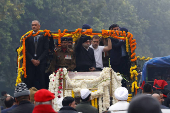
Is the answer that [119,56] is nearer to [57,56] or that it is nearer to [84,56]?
[84,56]

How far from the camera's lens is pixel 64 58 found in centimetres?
1020

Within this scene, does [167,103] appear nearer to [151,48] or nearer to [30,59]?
[30,59]

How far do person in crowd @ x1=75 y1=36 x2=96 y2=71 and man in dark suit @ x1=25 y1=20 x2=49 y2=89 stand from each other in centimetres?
90

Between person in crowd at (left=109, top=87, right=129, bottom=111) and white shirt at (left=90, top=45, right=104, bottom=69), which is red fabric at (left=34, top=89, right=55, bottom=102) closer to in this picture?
person in crowd at (left=109, top=87, right=129, bottom=111)

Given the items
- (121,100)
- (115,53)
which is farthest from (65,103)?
(115,53)

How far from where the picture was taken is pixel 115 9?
4003 centimetres

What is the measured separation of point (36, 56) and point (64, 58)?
2.53 ft

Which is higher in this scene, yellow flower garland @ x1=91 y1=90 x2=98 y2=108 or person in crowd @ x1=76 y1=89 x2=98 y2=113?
person in crowd @ x1=76 y1=89 x2=98 y2=113

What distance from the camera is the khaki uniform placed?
10165 mm

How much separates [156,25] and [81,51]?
3685cm

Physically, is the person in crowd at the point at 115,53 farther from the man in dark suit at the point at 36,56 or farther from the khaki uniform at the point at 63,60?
the man in dark suit at the point at 36,56

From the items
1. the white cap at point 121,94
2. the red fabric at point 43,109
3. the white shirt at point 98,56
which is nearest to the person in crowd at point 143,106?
the red fabric at point 43,109

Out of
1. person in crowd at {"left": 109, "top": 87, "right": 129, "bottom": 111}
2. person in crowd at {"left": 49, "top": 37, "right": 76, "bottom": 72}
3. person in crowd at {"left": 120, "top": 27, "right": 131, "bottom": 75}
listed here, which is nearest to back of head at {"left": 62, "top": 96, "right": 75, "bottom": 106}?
person in crowd at {"left": 109, "top": 87, "right": 129, "bottom": 111}

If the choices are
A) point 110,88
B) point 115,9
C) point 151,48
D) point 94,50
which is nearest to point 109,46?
point 94,50
